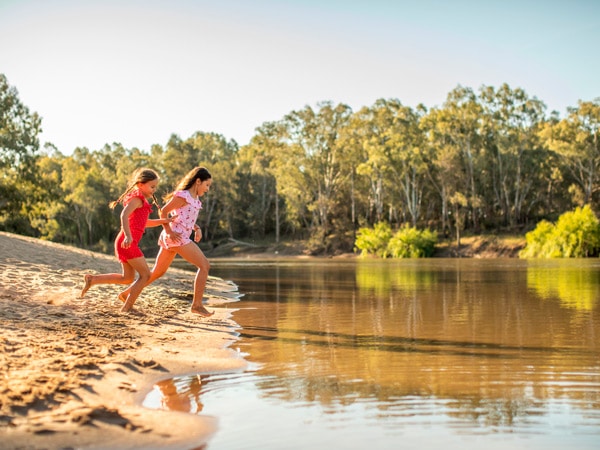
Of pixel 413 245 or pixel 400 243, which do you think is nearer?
pixel 413 245

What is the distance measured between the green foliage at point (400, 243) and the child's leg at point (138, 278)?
48.6 meters

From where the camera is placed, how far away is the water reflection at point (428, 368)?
4.41 m

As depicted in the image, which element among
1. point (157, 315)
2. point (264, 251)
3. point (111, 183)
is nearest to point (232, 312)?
point (157, 315)

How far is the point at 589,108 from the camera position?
6059 cm

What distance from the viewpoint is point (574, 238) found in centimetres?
4597

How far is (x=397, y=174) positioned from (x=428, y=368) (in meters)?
59.3

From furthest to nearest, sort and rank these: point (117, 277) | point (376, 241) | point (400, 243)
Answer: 1. point (376, 241)
2. point (400, 243)
3. point (117, 277)

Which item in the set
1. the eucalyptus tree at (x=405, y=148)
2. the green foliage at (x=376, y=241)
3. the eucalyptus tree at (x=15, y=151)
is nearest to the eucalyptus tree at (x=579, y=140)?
the eucalyptus tree at (x=405, y=148)

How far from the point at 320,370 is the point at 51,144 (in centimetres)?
10161

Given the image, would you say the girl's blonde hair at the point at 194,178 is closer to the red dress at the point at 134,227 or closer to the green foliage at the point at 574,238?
the red dress at the point at 134,227

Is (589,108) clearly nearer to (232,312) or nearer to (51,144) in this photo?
(232,312)

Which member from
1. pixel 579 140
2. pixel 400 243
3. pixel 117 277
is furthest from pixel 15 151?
pixel 579 140

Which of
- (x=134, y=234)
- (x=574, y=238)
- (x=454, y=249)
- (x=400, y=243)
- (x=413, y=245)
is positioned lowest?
(x=454, y=249)

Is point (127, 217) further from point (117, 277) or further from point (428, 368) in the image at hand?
point (428, 368)
